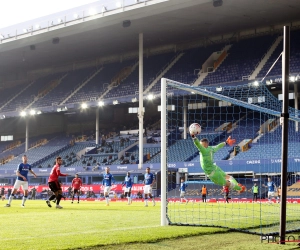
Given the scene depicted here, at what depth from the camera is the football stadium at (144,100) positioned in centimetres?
3428

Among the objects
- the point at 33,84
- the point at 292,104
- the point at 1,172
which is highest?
the point at 33,84

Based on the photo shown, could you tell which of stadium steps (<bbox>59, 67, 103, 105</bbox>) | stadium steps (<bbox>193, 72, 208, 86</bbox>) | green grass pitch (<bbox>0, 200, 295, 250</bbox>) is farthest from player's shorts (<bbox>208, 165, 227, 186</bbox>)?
stadium steps (<bbox>59, 67, 103, 105</bbox>)

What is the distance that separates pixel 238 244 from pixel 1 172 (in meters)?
45.8

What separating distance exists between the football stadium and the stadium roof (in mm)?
108

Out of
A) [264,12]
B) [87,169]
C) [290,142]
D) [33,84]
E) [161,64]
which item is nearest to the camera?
[290,142]

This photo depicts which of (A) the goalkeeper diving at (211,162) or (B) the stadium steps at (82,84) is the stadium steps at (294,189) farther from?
(B) the stadium steps at (82,84)

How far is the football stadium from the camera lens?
34.3 metres

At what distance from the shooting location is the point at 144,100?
1943 inches

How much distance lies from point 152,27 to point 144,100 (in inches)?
284

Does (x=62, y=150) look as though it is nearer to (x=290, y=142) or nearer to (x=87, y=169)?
(x=87, y=169)

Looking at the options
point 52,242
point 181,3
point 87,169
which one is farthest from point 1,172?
point 52,242

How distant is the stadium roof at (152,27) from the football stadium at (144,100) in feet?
0.35

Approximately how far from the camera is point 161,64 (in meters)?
51.7

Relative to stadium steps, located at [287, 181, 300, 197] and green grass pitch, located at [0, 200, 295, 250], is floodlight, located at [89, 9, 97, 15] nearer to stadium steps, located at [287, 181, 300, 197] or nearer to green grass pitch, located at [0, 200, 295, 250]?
stadium steps, located at [287, 181, 300, 197]
